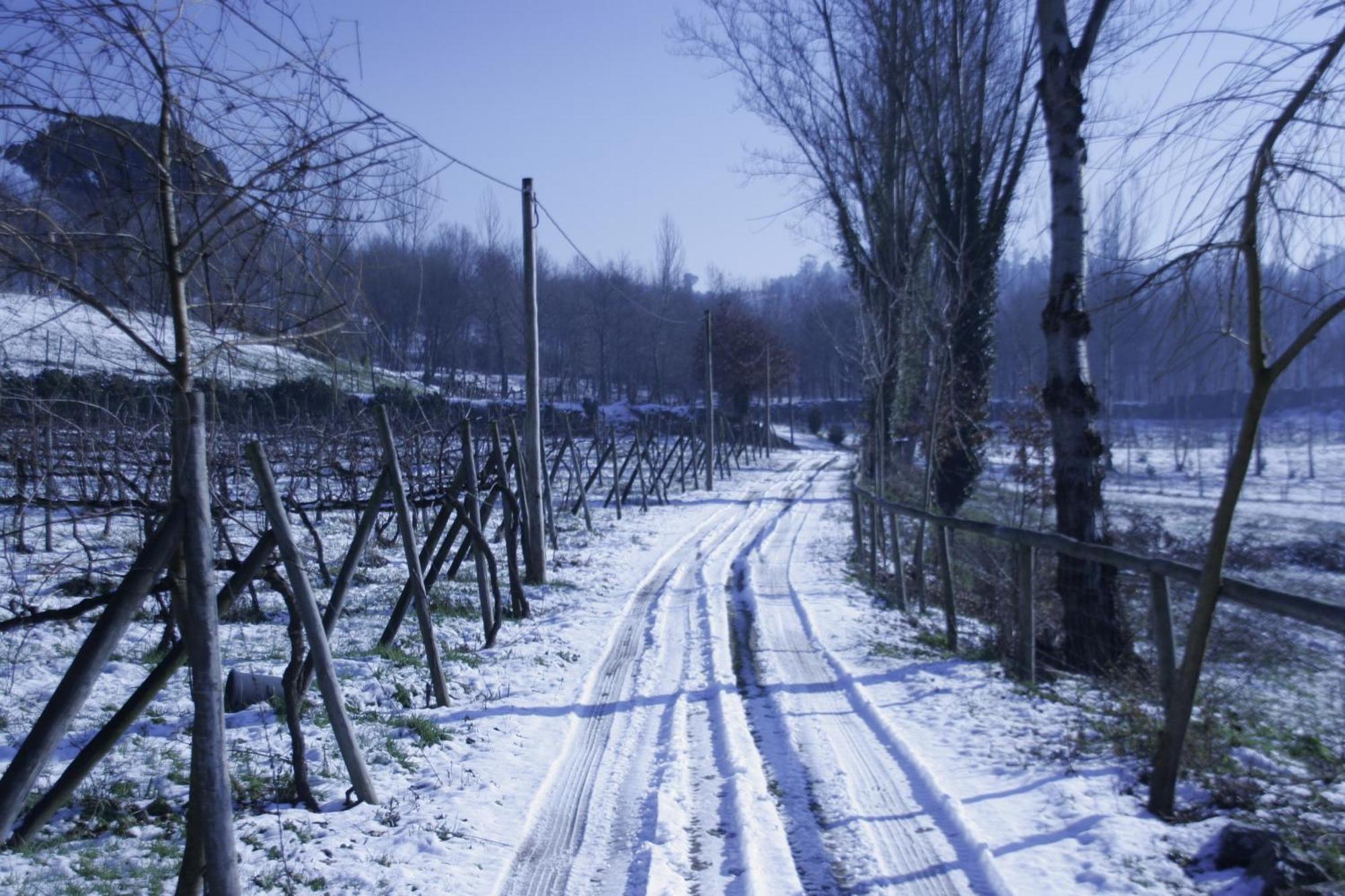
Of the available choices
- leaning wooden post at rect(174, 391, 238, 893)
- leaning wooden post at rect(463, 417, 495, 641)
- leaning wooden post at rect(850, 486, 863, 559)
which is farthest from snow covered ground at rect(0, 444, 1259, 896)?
leaning wooden post at rect(850, 486, 863, 559)

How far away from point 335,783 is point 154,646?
317 cm

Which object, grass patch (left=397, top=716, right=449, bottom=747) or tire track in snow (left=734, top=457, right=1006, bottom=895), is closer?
tire track in snow (left=734, top=457, right=1006, bottom=895)

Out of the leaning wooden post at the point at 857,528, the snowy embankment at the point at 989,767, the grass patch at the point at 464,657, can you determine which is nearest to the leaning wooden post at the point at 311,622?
the snowy embankment at the point at 989,767

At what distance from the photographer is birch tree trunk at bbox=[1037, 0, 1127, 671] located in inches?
273

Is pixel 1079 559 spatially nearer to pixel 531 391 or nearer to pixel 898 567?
pixel 898 567

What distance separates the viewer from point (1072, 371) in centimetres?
736

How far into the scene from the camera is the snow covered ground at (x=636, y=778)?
3.93 metres

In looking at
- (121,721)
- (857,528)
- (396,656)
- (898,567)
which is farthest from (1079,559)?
(857,528)

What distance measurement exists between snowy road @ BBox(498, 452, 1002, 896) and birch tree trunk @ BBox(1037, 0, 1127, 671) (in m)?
2.19

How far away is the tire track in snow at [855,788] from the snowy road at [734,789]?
11 mm

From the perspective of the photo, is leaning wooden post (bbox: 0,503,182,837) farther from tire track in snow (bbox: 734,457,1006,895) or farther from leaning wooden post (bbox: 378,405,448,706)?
tire track in snow (bbox: 734,457,1006,895)

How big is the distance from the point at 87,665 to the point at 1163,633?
17.5ft

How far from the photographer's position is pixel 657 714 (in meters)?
6.43

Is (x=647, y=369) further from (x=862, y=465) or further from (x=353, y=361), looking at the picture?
(x=353, y=361)
